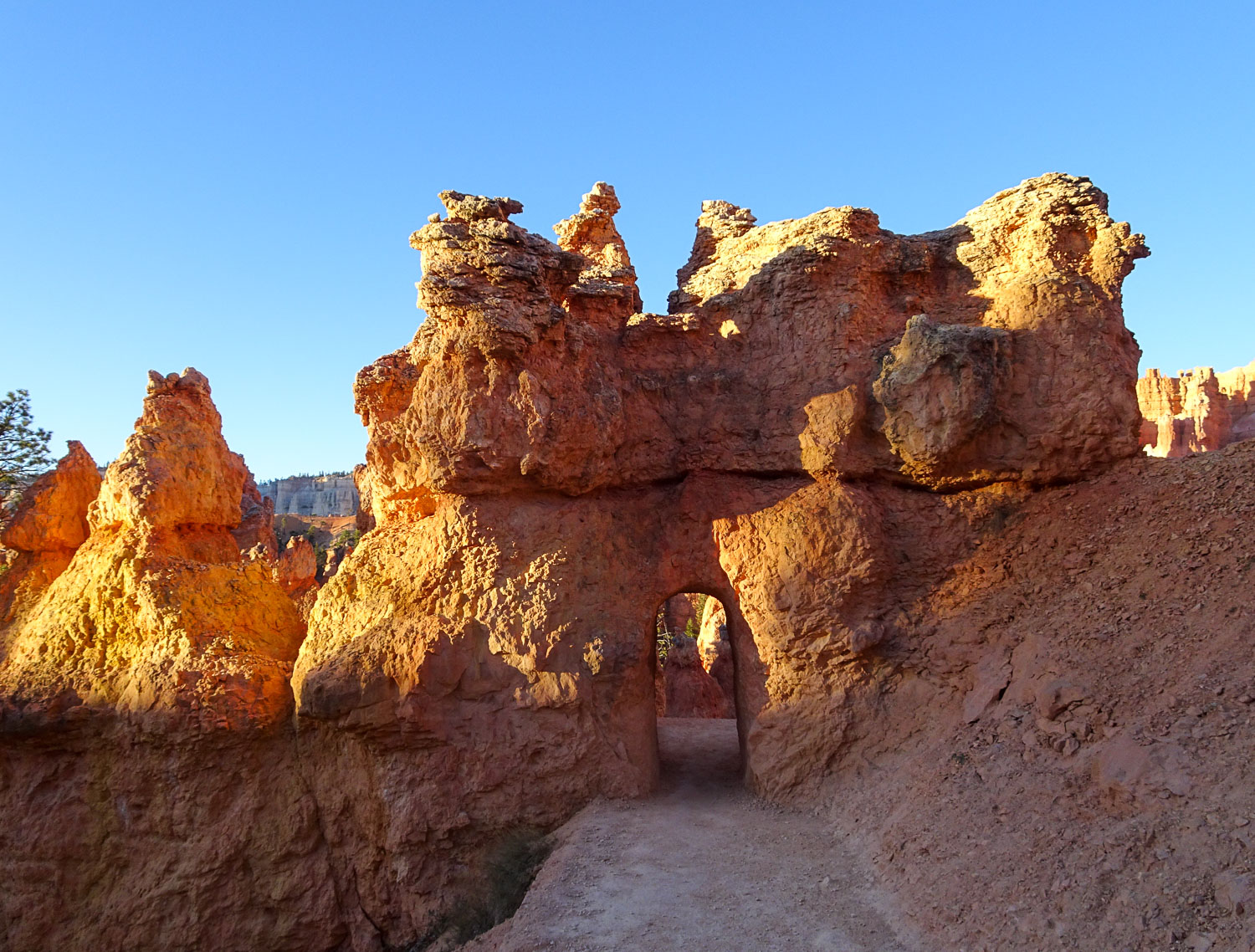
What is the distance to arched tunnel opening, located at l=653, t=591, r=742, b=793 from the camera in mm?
10922

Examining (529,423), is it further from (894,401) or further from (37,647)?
(37,647)

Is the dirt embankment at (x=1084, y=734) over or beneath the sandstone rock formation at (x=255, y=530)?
beneath

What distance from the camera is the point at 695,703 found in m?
16.5

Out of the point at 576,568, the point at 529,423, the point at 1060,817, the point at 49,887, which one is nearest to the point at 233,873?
the point at 49,887

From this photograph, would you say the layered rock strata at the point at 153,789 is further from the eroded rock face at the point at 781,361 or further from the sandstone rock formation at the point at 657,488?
the eroded rock face at the point at 781,361

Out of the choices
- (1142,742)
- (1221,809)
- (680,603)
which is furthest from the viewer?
(680,603)

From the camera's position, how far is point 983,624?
30.3 ft

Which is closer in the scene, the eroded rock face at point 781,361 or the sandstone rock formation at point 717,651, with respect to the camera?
the eroded rock face at point 781,361

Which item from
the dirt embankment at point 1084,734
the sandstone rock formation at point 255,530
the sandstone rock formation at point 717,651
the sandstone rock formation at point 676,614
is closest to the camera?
the dirt embankment at point 1084,734

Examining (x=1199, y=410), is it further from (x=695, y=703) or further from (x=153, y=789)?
(x=153, y=789)

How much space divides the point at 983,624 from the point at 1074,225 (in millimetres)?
5486

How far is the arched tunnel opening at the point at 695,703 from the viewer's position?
10922 millimetres

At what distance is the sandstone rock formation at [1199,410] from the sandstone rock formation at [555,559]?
124 feet

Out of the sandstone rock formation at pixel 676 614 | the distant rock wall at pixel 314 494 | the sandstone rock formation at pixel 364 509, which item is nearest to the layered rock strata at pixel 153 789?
the sandstone rock formation at pixel 364 509
